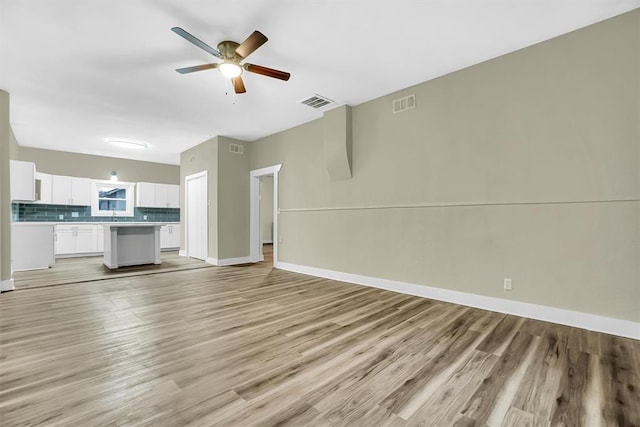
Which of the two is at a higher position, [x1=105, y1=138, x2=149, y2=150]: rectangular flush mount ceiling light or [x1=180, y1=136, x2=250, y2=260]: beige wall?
[x1=105, y1=138, x2=149, y2=150]: rectangular flush mount ceiling light

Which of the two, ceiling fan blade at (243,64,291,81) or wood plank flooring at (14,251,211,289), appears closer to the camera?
ceiling fan blade at (243,64,291,81)

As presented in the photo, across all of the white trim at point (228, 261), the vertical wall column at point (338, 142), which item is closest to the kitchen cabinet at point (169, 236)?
the white trim at point (228, 261)

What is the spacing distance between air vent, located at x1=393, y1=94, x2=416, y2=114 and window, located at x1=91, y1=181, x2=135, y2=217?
27.0 ft

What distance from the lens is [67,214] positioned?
7.77 metres

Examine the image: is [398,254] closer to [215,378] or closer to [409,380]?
[409,380]

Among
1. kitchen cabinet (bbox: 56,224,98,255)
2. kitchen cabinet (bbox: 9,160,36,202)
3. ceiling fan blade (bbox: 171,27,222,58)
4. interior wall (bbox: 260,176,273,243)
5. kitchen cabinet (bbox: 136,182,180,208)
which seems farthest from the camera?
interior wall (bbox: 260,176,273,243)

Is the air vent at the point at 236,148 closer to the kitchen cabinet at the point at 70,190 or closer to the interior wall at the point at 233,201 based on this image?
the interior wall at the point at 233,201

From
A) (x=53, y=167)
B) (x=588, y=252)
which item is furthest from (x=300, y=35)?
(x=53, y=167)

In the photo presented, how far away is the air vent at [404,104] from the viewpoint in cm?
394

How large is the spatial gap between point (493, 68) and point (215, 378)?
406 cm

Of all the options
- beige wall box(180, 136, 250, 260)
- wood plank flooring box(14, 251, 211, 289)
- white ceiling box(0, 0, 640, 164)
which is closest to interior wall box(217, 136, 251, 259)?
beige wall box(180, 136, 250, 260)

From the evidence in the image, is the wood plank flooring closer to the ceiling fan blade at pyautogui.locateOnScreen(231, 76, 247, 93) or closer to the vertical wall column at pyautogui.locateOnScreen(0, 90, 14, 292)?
the vertical wall column at pyautogui.locateOnScreen(0, 90, 14, 292)

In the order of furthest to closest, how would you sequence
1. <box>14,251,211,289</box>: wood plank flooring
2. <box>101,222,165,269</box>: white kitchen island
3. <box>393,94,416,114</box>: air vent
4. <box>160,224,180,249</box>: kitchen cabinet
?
<box>160,224,180,249</box>: kitchen cabinet → <box>101,222,165,269</box>: white kitchen island → <box>14,251,211,289</box>: wood plank flooring → <box>393,94,416,114</box>: air vent

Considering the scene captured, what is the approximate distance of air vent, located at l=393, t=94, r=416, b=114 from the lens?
3.94 metres
